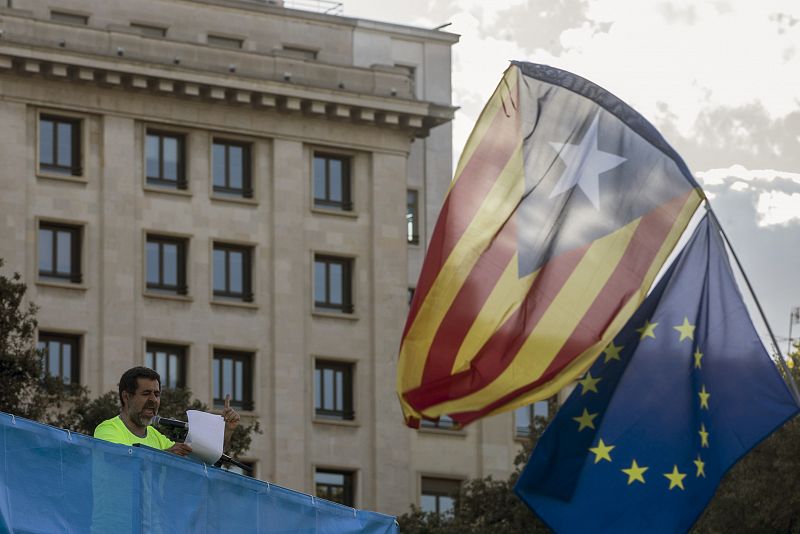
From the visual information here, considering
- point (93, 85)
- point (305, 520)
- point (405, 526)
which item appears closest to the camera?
point (305, 520)

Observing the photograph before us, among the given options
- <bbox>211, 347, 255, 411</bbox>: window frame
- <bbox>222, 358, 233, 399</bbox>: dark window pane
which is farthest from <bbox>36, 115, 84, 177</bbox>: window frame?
<bbox>222, 358, 233, 399</bbox>: dark window pane

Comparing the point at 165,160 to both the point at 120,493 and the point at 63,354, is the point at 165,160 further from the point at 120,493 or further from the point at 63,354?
the point at 120,493

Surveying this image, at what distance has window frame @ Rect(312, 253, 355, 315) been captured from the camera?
2901 inches

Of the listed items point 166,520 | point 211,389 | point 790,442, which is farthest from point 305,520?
point 211,389

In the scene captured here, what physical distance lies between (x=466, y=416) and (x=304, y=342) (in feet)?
152

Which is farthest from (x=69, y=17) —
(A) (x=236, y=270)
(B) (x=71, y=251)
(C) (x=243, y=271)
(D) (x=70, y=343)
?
(D) (x=70, y=343)

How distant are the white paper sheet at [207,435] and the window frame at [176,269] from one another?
5254 centimetres

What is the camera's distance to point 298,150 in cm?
7344

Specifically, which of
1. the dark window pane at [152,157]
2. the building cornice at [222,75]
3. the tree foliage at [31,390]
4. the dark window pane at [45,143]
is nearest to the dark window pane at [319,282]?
the building cornice at [222,75]

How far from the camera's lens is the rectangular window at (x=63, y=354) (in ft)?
224

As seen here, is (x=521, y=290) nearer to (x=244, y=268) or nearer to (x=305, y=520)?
(x=305, y=520)

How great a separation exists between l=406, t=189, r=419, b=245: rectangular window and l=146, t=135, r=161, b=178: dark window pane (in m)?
8.27

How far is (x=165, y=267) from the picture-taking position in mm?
71000

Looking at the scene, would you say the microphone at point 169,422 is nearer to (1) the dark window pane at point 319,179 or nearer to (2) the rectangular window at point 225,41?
(1) the dark window pane at point 319,179
